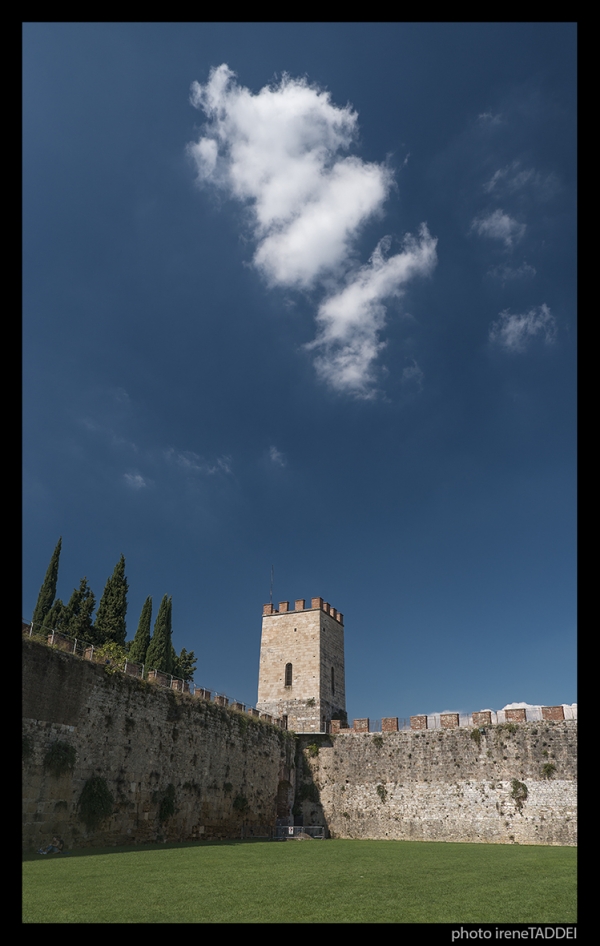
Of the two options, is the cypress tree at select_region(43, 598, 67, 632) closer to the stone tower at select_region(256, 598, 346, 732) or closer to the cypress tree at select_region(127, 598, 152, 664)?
the cypress tree at select_region(127, 598, 152, 664)

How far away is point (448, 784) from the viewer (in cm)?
3014

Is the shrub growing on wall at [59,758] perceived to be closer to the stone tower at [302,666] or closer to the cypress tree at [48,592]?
the stone tower at [302,666]

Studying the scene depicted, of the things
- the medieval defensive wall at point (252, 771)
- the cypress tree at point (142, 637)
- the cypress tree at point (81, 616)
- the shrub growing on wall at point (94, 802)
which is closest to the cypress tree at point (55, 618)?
the cypress tree at point (81, 616)

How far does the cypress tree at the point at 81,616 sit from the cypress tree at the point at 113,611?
542mm

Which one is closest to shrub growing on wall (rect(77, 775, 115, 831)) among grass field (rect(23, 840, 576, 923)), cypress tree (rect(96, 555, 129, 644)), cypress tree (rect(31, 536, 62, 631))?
grass field (rect(23, 840, 576, 923))

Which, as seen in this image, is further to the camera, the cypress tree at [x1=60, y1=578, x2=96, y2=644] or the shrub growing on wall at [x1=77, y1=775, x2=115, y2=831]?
the cypress tree at [x1=60, y1=578, x2=96, y2=644]

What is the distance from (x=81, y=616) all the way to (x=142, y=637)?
6.08m

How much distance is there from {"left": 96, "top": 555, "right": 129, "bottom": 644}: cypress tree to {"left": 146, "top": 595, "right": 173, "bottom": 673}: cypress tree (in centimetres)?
357

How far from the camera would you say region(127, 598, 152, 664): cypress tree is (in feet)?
142
